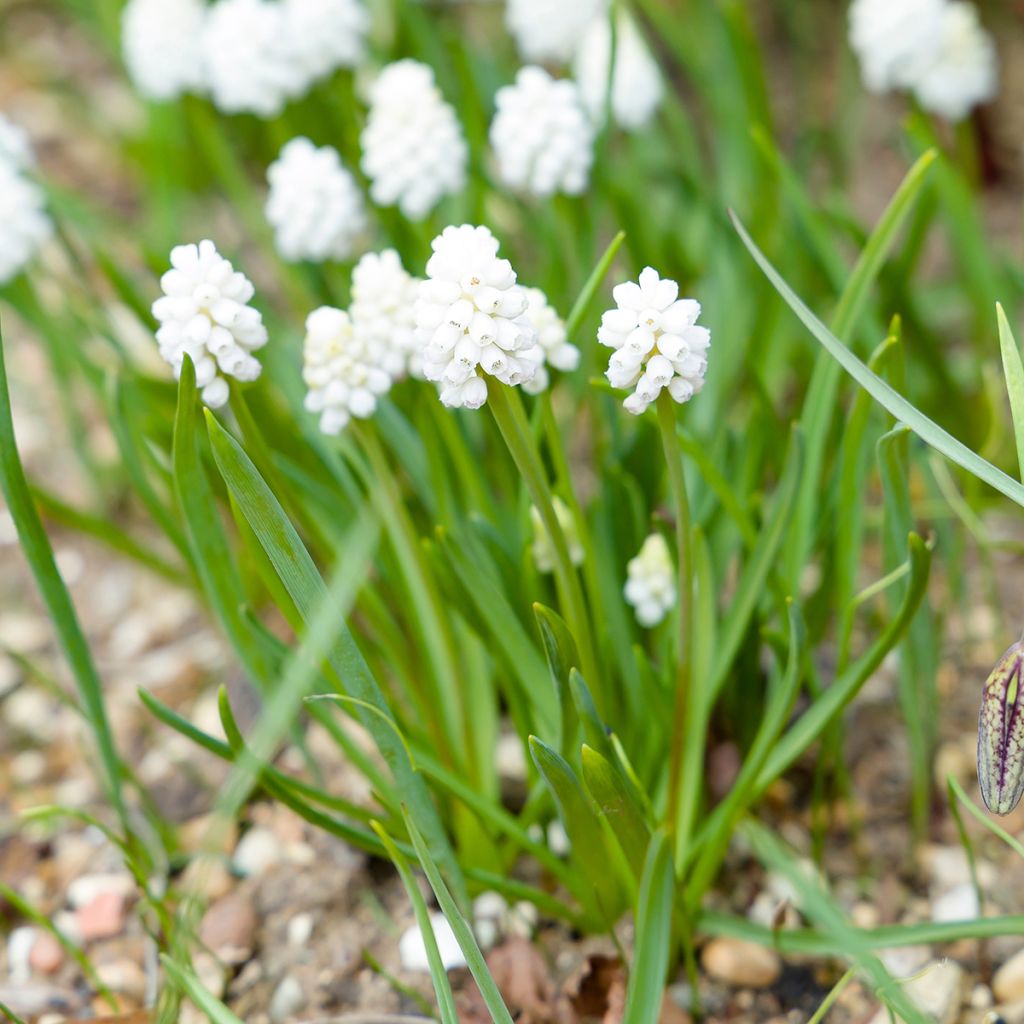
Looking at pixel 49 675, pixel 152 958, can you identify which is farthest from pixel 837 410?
pixel 49 675

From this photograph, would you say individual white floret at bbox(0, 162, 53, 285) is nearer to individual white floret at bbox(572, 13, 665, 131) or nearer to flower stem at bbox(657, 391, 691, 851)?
individual white floret at bbox(572, 13, 665, 131)

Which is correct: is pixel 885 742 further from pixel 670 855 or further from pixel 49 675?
pixel 49 675

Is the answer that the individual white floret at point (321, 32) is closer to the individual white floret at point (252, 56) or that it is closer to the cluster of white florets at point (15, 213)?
the individual white floret at point (252, 56)

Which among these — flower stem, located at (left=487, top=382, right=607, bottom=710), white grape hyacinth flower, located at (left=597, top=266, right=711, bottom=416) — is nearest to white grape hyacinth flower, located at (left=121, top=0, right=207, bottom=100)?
flower stem, located at (left=487, top=382, right=607, bottom=710)

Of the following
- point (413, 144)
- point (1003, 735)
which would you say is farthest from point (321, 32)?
point (1003, 735)

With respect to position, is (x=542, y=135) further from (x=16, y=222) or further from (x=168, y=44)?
(x=168, y=44)

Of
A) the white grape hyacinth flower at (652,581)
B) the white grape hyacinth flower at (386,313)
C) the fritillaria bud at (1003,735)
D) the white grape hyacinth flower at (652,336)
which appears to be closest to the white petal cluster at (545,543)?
the white grape hyacinth flower at (652,581)
